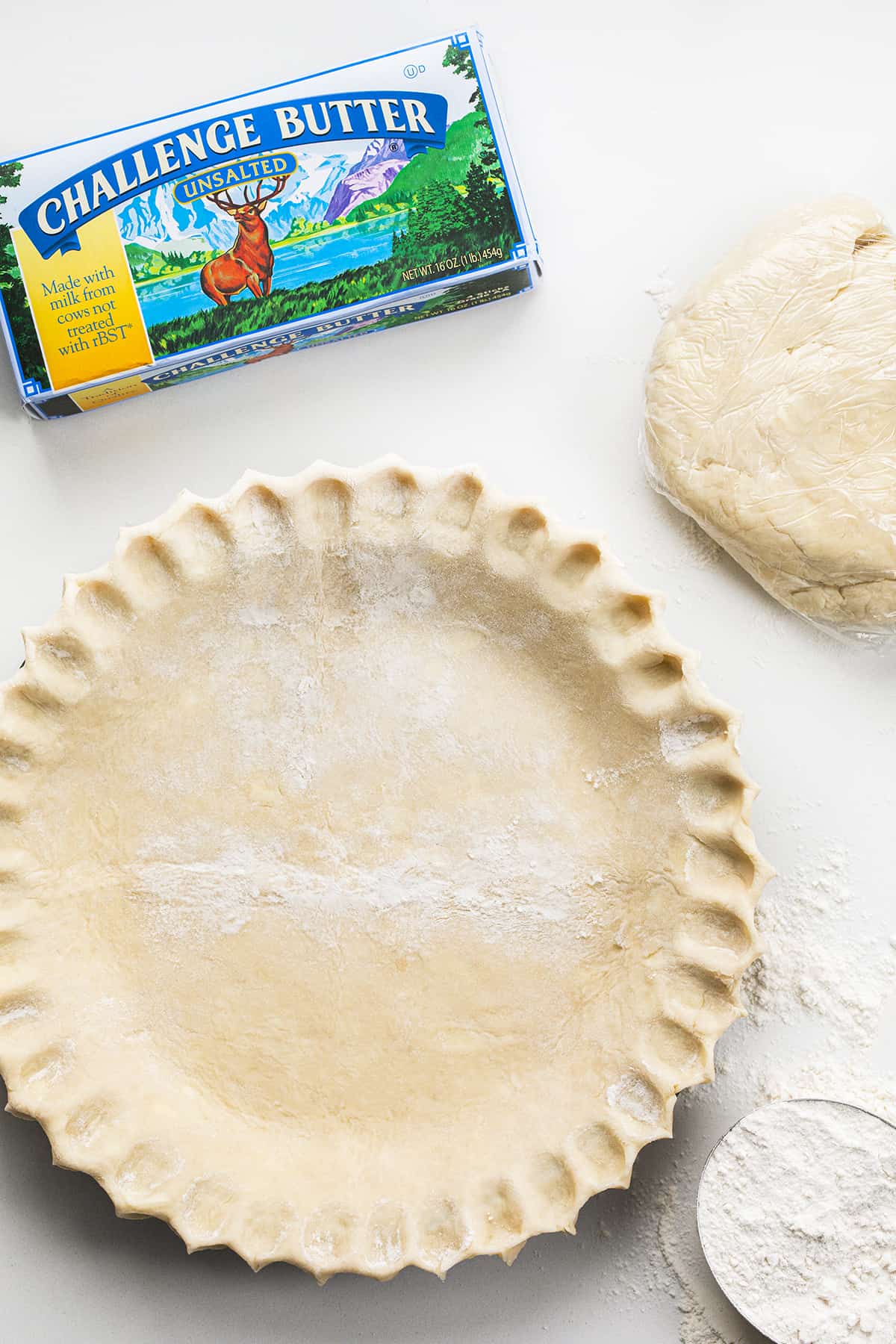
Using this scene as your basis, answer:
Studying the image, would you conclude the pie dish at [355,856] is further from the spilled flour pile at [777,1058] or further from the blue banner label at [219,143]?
the blue banner label at [219,143]

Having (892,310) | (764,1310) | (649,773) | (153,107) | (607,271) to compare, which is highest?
(153,107)

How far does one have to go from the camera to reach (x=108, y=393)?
60.9 inches

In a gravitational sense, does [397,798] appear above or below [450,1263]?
above

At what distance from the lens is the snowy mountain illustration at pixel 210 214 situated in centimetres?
142

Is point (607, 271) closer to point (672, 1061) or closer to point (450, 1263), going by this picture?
point (672, 1061)

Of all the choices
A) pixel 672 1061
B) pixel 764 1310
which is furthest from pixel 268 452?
pixel 764 1310

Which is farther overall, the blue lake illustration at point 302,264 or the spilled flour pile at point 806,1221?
the blue lake illustration at point 302,264

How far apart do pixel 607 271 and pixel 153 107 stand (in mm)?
794

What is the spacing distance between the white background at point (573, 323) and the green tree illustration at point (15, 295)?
174 mm

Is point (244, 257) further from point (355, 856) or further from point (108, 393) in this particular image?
point (355, 856)

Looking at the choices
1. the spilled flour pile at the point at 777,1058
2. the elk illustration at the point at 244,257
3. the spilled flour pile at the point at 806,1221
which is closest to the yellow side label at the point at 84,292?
the elk illustration at the point at 244,257

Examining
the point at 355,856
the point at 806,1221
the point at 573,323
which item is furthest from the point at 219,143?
the point at 806,1221

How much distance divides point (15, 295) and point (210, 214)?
0.31 m

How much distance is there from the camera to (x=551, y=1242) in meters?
1.52
